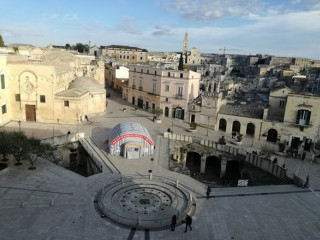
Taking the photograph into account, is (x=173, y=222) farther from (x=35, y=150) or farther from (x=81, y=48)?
(x=81, y=48)

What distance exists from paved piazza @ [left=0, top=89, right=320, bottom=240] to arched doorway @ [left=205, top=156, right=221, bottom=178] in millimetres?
11309

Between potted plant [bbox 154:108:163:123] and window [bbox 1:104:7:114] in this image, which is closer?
window [bbox 1:104:7:114]

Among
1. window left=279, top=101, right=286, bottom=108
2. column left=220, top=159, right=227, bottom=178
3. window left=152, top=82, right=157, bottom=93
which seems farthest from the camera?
window left=152, top=82, right=157, bottom=93

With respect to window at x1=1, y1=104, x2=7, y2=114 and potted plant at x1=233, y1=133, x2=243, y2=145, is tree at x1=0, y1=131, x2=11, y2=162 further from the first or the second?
potted plant at x1=233, y1=133, x2=243, y2=145

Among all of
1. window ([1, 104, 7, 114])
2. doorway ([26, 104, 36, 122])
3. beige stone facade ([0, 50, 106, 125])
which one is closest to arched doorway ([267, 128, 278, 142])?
beige stone facade ([0, 50, 106, 125])

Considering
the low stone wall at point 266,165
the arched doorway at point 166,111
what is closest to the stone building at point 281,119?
the low stone wall at point 266,165

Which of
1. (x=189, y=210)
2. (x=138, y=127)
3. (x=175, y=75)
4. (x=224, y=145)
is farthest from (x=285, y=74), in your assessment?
(x=189, y=210)

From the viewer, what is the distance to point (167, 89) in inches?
2015

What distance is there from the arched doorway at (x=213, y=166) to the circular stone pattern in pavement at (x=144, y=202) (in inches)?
601

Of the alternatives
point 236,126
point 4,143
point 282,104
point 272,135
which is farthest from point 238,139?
point 4,143

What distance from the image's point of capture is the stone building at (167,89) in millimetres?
49406

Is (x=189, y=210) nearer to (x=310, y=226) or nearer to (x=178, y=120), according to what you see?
(x=310, y=226)

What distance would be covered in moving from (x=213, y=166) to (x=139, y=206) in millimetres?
21264

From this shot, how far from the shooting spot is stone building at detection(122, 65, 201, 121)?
49.4 m
